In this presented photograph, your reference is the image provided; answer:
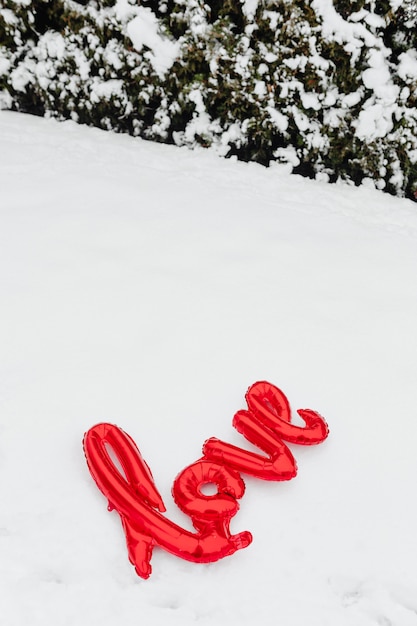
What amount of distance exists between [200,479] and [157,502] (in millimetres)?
198

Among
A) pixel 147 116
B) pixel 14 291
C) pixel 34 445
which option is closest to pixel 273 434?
pixel 34 445

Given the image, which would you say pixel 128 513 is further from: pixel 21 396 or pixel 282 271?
pixel 282 271

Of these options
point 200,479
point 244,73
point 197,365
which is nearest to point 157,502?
point 200,479

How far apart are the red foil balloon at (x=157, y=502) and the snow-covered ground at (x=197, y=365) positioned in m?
0.09

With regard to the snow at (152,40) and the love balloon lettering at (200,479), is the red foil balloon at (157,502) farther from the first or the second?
the snow at (152,40)

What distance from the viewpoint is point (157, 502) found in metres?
2.14

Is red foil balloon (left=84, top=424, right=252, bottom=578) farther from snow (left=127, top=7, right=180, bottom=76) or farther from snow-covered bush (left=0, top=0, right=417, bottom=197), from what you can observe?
snow (left=127, top=7, right=180, bottom=76)

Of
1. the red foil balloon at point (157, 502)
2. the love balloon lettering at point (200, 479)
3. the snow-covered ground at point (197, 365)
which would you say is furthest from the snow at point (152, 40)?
the red foil balloon at point (157, 502)

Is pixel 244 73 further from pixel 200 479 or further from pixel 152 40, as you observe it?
pixel 200 479

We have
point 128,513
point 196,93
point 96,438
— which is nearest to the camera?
point 128,513

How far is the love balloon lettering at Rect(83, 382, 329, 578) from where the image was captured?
2.02m

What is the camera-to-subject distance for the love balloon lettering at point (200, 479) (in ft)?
6.61

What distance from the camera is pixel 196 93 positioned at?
4434 mm

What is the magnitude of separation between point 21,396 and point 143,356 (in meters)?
0.64
